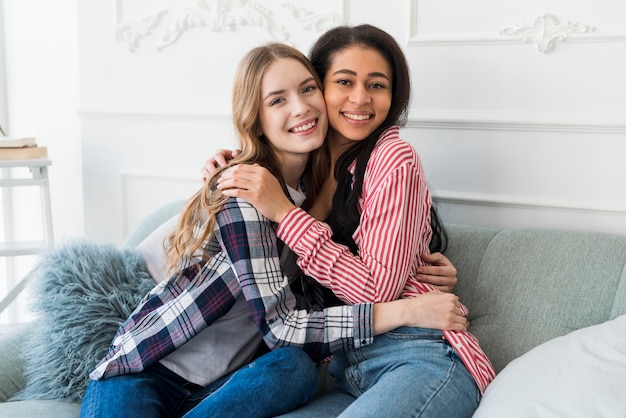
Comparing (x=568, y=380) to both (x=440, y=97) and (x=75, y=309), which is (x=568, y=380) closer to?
(x=440, y=97)

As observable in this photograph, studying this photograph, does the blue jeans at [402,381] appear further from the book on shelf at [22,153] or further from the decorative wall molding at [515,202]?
the book on shelf at [22,153]

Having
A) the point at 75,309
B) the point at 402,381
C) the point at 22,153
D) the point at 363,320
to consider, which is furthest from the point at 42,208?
the point at 402,381

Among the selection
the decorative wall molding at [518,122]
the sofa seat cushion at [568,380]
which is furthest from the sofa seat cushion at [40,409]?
the decorative wall molding at [518,122]

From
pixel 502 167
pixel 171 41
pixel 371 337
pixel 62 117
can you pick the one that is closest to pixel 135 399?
pixel 371 337

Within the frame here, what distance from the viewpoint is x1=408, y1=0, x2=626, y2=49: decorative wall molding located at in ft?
5.76

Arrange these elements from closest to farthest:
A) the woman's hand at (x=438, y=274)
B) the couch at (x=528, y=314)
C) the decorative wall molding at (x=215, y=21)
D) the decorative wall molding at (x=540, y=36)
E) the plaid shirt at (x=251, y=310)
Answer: the couch at (x=528, y=314)
the plaid shirt at (x=251, y=310)
the woman's hand at (x=438, y=274)
the decorative wall molding at (x=540, y=36)
the decorative wall molding at (x=215, y=21)

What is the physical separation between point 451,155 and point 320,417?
2.88ft

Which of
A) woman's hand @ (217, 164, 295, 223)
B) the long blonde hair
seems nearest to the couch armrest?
the long blonde hair

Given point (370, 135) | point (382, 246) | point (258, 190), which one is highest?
point (370, 135)

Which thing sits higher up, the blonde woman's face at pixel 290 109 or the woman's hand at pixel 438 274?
the blonde woman's face at pixel 290 109

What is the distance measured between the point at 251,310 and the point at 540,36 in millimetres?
1013

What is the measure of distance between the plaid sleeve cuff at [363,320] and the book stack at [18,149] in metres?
1.40

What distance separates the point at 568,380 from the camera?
4.11ft

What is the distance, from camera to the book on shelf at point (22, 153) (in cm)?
231
